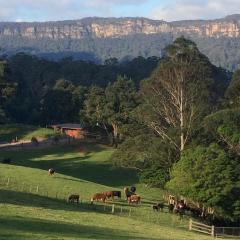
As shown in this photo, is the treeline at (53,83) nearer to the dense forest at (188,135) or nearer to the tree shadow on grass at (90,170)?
the tree shadow on grass at (90,170)

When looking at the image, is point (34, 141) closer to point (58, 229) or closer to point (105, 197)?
point (105, 197)

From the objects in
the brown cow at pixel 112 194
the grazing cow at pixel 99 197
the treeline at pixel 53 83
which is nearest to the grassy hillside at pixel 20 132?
the treeline at pixel 53 83

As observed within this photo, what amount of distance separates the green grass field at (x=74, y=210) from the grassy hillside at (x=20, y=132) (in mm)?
19344

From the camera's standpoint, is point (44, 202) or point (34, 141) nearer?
point (44, 202)

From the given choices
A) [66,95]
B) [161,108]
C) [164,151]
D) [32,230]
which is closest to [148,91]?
[161,108]

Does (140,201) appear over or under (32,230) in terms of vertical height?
under

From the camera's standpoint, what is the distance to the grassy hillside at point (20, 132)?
9050 cm

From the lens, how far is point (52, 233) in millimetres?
24562

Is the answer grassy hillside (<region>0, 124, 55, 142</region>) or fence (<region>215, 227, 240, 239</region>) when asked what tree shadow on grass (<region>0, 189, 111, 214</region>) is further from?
grassy hillside (<region>0, 124, 55, 142</region>)

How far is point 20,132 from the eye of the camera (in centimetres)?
9338

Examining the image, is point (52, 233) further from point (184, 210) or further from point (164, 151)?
point (164, 151)

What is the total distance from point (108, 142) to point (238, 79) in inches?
1159

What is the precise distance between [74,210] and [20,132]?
58646 mm

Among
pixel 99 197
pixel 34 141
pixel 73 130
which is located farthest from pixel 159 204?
pixel 73 130
